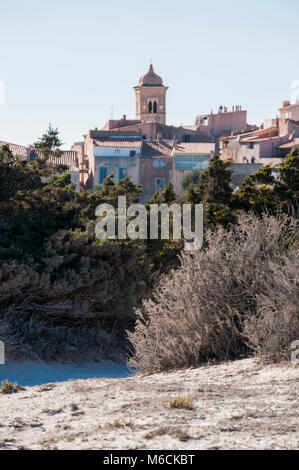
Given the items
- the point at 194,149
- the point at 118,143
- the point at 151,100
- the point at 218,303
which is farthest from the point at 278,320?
the point at 151,100

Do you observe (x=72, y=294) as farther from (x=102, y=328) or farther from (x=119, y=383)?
(x=119, y=383)

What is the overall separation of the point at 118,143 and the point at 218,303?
47.3m

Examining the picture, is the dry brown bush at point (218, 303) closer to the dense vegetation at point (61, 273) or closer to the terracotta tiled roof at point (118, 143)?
the dense vegetation at point (61, 273)

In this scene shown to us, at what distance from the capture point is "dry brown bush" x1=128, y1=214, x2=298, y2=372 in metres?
7.65

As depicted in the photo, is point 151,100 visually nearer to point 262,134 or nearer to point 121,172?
point 262,134

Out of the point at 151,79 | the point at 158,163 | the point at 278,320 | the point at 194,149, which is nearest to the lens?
the point at 278,320

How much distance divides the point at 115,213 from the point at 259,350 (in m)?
9.20

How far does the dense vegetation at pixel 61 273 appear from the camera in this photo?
12.6m

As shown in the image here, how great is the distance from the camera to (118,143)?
2143 inches

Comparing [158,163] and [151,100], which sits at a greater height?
[151,100]

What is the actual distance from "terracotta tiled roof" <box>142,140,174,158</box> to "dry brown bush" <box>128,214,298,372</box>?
1840 inches

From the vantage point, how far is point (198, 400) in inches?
231

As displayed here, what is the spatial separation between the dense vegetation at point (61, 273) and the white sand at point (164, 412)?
5.15 m
